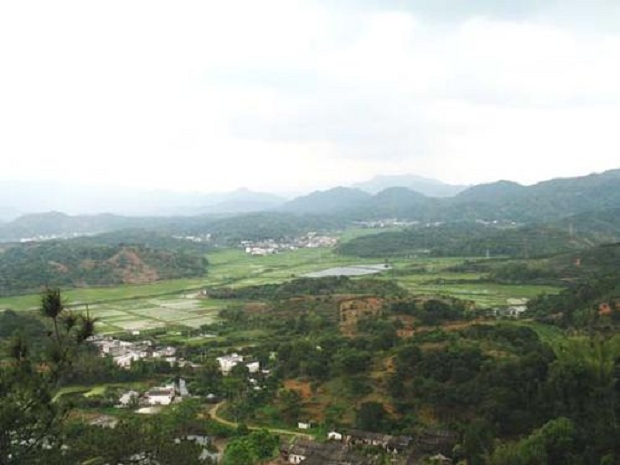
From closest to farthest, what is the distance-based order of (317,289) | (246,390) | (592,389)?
(592,389) → (246,390) → (317,289)

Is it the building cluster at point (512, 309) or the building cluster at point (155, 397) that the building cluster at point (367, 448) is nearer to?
the building cluster at point (155, 397)

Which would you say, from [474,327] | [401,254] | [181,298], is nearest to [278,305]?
[181,298]

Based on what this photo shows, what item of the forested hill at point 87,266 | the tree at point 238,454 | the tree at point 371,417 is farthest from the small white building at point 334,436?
the forested hill at point 87,266

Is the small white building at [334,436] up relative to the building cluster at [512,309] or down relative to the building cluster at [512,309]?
down

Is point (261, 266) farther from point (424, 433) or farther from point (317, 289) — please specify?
point (424, 433)

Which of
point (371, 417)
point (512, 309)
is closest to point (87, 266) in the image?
point (512, 309)

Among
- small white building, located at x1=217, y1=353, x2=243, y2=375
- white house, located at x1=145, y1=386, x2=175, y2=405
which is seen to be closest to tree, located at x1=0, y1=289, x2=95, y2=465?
white house, located at x1=145, y1=386, x2=175, y2=405

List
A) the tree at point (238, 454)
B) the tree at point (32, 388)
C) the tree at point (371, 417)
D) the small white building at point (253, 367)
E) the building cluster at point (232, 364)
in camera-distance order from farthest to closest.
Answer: the building cluster at point (232, 364) → the small white building at point (253, 367) → the tree at point (371, 417) → the tree at point (238, 454) → the tree at point (32, 388)
